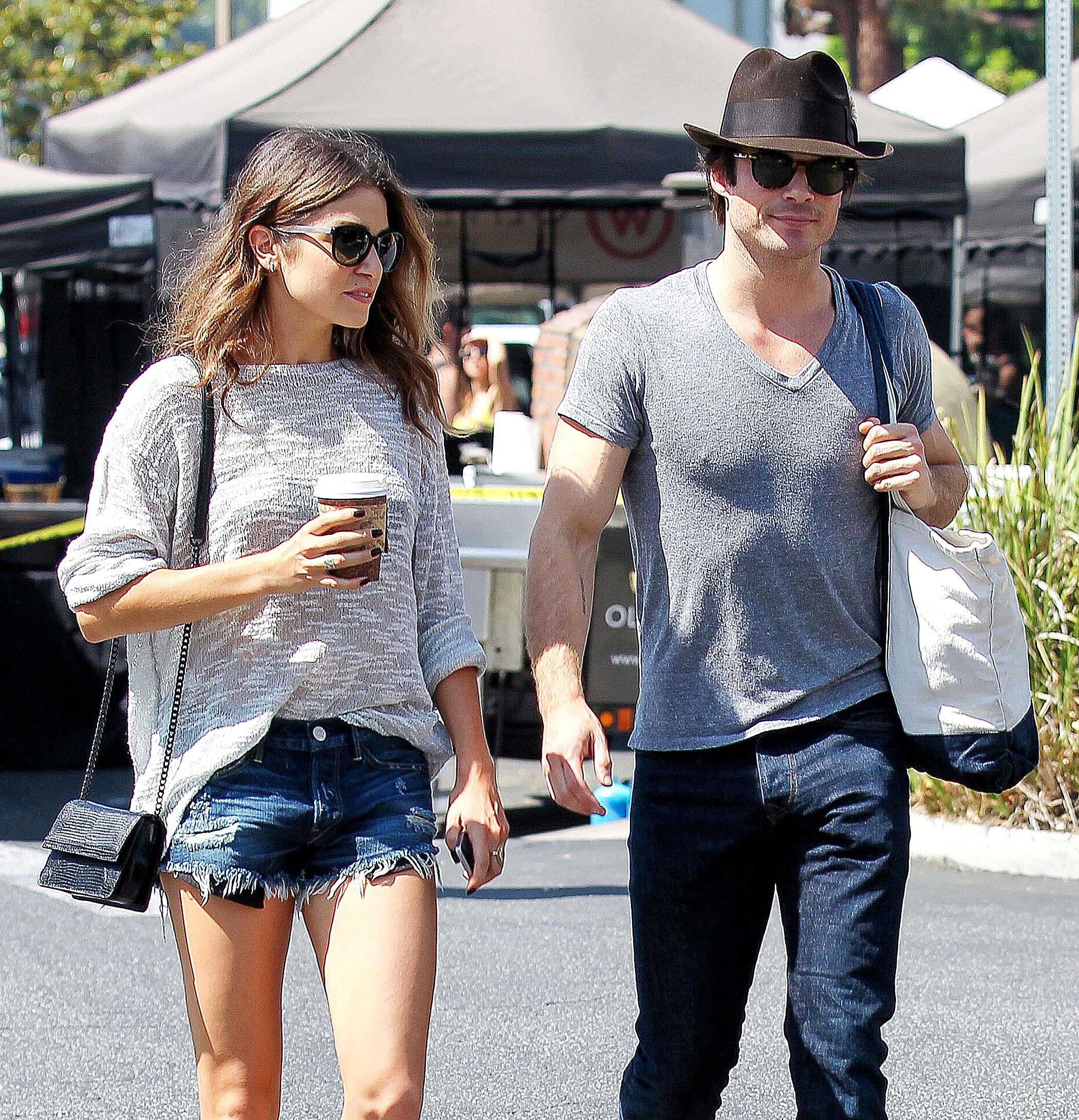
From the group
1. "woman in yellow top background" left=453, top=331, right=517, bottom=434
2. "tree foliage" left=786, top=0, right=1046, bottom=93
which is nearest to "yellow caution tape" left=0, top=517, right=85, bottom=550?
"woman in yellow top background" left=453, top=331, right=517, bottom=434

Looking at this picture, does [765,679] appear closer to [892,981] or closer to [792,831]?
[792,831]

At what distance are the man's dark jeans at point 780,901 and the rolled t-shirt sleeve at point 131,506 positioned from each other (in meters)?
0.88

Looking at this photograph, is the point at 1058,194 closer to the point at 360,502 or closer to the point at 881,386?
the point at 881,386

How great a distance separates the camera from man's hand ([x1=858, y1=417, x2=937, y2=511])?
2756 millimetres

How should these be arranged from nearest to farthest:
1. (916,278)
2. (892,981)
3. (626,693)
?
(892,981) < (626,693) < (916,278)

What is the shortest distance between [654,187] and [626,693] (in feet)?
10.9

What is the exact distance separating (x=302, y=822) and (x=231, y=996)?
261 mm

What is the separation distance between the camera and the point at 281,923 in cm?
257

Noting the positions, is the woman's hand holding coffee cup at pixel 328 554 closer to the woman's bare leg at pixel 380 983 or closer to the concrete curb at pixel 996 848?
the woman's bare leg at pixel 380 983

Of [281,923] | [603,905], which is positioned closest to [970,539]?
[281,923]

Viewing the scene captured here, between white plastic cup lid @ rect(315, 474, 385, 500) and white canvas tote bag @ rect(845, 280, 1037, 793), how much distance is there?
872mm

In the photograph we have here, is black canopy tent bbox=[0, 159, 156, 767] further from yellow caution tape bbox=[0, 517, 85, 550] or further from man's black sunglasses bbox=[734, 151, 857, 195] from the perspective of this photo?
man's black sunglasses bbox=[734, 151, 857, 195]

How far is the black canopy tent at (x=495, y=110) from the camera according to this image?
30.0ft

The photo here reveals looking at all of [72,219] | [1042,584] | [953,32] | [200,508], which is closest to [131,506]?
[200,508]
